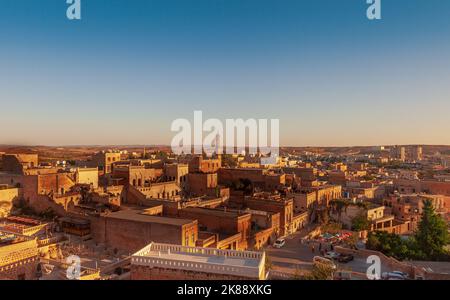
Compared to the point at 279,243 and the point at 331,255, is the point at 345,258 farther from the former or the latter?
the point at 279,243

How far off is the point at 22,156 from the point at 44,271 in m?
25.3

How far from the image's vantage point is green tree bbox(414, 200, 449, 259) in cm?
2180

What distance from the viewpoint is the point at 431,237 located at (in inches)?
883

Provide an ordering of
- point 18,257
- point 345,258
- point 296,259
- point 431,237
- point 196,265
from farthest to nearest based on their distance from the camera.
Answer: point 431,237
point 296,259
point 345,258
point 18,257
point 196,265

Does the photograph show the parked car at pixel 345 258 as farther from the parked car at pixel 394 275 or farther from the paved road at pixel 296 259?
the parked car at pixel 394 275

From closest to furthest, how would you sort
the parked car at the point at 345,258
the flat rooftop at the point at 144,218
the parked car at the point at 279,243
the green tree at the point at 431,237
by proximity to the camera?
1. the flat rooftop at the point at 144,218
2. the parked car at the point at 345,258
3. the green tree at the point at 431,237
4. the parked car at the point at 279,243

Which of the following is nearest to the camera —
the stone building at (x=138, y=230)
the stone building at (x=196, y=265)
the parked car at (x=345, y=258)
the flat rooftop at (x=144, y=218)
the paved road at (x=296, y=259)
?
the stone building at (x=196, y=265)

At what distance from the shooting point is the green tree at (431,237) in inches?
858

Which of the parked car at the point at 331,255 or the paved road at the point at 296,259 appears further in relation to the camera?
the parked car at the point at 331,255

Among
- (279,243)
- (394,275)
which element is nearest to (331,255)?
(279,243)

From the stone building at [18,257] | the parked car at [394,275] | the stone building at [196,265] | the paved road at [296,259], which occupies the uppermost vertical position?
the stone building at [196,265]

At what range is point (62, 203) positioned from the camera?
25.8m

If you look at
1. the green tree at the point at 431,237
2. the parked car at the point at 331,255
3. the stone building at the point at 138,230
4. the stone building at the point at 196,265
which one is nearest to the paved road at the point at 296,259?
the parked car at the point at 331,255
